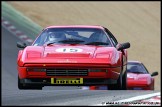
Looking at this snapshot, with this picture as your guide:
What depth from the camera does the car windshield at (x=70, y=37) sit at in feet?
39.0

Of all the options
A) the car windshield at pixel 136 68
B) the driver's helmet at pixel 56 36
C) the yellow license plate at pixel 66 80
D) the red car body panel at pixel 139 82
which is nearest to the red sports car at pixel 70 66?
the yellow license plate at pixel 66 80

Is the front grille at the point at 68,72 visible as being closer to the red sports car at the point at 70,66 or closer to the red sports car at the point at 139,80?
the red sports car at the point at 70,66

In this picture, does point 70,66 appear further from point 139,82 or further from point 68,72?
point 139,82

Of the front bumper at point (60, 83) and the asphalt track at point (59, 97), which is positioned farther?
the front bumper at point (60, 83)

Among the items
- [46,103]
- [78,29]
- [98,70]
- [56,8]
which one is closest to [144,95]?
[98,70]

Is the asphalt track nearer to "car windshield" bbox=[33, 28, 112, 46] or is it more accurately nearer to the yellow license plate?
the yellow license plate

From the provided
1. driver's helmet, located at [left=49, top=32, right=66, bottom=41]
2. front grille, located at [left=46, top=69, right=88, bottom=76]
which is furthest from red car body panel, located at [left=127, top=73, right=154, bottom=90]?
front grille, located at [left=46, top=69, right=88, bottom=76]

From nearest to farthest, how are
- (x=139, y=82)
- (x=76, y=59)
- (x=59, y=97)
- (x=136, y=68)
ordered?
(x=59, y=97), (x=76, y=59), (x=139, y=82), (x=136, y=68)

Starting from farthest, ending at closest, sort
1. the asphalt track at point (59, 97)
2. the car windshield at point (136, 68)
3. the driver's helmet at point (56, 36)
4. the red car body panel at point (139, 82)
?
1. the car windshield at point (136, 68)
2. the red car body panel at point (139, 82)
3. the driver's helmet at point (56, 36)
4. the asphalt track at point (59, 97)

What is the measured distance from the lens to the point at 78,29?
40.7ft

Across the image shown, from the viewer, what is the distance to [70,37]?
12.1 meters

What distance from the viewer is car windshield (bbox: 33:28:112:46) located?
11.9m

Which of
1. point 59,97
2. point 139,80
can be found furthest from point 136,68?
point 59,97

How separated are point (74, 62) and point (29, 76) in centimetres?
84
